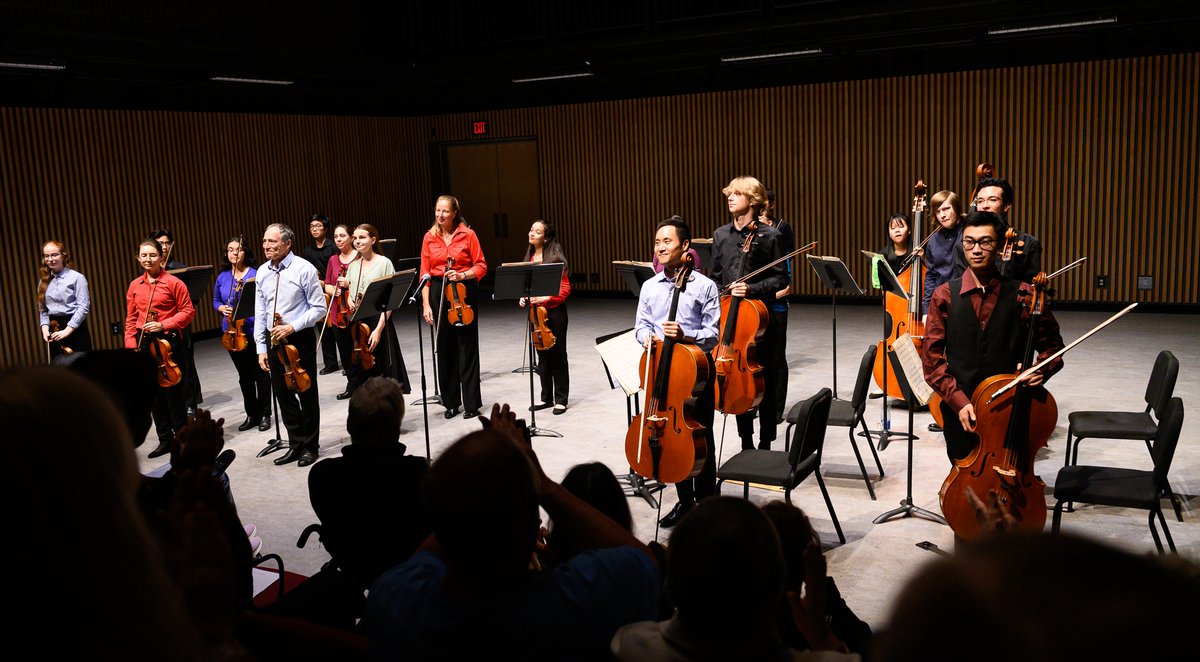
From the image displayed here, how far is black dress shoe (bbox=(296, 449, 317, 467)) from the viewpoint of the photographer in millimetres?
6602

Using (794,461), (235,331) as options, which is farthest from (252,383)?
(794,461)

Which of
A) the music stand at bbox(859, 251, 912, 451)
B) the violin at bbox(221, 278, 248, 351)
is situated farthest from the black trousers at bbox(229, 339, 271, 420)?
the music stand at bbox(859, 251, 912, 451)

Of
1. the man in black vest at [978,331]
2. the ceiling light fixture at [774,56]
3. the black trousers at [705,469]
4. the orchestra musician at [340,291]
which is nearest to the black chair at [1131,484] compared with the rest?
the man in black vest at [978,331]

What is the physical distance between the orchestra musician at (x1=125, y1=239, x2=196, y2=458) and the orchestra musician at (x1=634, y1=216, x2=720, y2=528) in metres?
3.93

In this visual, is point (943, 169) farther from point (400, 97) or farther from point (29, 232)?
point (29, 232)

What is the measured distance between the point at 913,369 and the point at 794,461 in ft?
2.38

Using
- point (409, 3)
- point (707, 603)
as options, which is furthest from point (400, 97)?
point (707, 603)

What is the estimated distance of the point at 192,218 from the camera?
1243 centimetres

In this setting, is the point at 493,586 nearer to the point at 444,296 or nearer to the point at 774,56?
the point at 444,296

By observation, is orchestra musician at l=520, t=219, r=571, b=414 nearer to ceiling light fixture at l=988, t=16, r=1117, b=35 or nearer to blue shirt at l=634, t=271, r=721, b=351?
blue shirt at l=634, t=271, r=721, b=351

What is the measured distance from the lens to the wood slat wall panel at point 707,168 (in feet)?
36.1

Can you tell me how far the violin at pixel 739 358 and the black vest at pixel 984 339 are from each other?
58.1 inches

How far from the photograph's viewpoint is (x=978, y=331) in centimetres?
416

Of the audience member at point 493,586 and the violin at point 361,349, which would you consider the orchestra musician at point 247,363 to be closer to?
the violin at point 361,349
